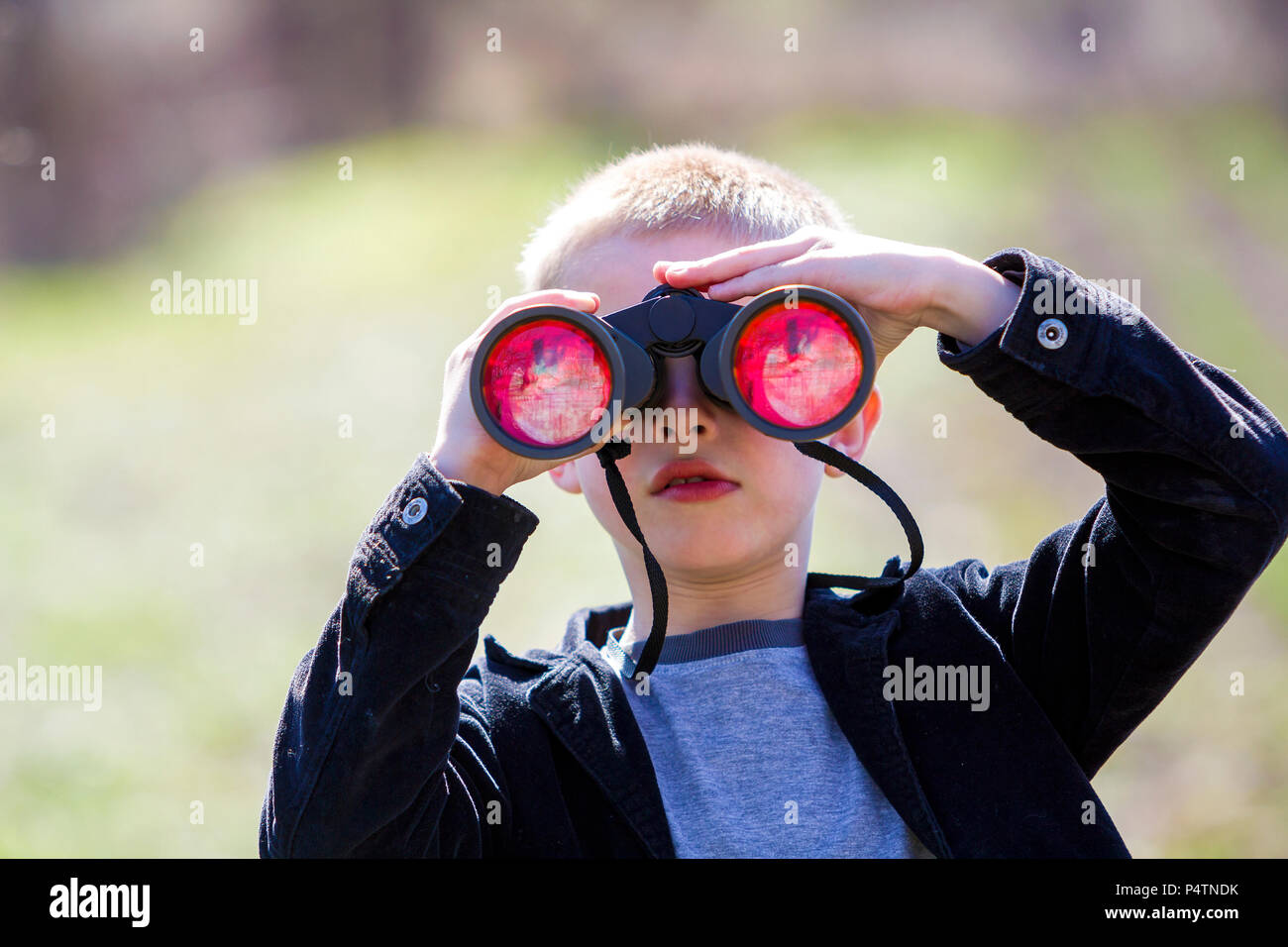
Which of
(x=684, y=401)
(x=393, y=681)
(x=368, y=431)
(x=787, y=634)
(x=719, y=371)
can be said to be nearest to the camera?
(x=393, y=681)

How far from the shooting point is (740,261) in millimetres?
1300

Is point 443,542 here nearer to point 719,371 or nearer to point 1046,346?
point 719,371

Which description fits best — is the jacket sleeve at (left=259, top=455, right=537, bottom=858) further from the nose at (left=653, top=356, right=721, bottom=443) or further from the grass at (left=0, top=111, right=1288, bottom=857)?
the grass at (left=0, top=111, right=1288, bottom=857)

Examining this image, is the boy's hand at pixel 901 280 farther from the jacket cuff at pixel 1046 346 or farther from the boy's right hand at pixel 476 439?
the boy's right hand at pixel 476 439

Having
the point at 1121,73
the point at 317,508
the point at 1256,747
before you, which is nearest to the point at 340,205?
the point at 317,508

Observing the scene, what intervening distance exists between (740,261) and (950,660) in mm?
479

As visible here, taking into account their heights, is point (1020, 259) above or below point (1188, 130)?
below

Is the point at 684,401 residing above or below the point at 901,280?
below

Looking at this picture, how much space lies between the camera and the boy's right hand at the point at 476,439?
48.9 inches

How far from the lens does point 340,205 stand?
5738mm

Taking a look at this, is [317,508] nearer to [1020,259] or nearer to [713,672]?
[713,672]

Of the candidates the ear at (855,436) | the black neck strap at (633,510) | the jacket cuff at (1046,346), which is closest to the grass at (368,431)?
the ear at (855,436)

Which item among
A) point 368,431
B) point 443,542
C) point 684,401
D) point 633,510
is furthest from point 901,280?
point 368,431
